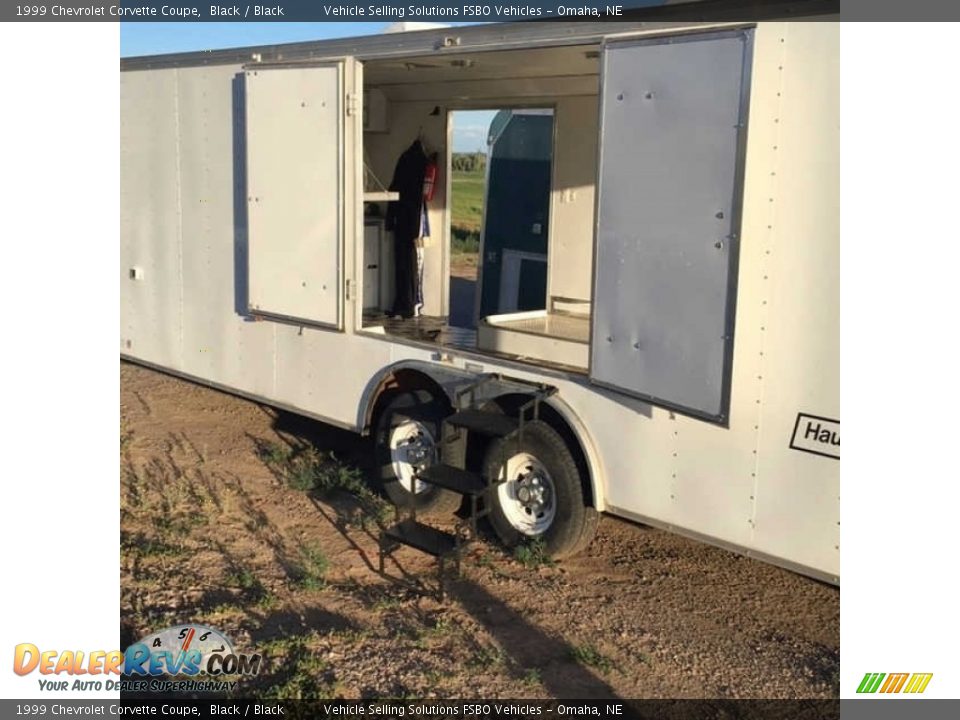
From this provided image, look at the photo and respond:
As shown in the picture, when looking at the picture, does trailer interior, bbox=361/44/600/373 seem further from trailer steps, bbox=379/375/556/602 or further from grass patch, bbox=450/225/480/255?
grass patch, bbox=450/225/480/255

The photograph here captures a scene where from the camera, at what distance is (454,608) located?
4758 millimetres

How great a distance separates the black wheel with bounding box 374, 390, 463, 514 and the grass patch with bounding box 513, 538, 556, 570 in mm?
693

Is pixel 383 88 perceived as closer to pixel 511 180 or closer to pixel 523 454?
pixel 511 180

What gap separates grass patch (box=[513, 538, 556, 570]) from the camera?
16.9 feet

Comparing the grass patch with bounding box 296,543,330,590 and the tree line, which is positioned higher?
the tree line

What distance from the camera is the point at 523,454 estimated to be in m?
5.21

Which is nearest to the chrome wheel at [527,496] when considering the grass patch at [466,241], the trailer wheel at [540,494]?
the trailer wheel at [540,494]

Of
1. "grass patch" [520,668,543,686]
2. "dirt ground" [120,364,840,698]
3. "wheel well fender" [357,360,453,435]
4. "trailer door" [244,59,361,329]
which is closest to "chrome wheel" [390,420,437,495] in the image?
"wheel well fender" [357,360,453,435]

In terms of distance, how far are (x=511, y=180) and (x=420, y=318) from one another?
1.51 meters

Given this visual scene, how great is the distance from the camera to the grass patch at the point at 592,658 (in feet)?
13.9

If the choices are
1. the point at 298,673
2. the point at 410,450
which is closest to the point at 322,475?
the point at 410,450

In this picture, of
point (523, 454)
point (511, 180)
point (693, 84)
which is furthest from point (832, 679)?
point (511, 180)

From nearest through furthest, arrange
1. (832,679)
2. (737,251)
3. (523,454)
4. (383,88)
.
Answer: (737,251) → (832,679) → (523,454) → (383,88)

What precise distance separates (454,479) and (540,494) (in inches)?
18.3
